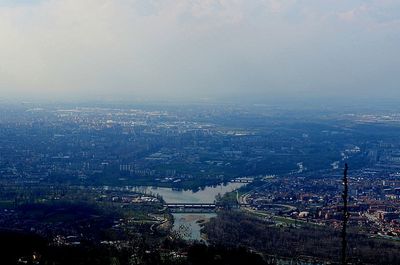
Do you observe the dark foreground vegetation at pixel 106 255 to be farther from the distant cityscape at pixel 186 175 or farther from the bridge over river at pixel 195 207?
the bridge over river at pixel 195 207

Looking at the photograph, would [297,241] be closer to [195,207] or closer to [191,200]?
[195,207]

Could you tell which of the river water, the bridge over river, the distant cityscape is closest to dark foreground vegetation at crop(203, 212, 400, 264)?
the distant cityscape

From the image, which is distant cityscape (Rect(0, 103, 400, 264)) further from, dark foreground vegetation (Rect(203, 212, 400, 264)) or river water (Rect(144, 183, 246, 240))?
dark foreground vegetation (Rect(203, 212, 400, 264))

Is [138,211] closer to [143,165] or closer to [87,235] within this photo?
[87,235]

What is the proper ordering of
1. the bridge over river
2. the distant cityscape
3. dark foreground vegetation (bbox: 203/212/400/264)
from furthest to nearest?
the bridge over river < the distant cityscape < dark foreground vegetation (bbox: 203/212/400/264)

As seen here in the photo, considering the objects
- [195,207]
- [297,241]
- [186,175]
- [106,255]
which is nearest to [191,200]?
[195,207]
